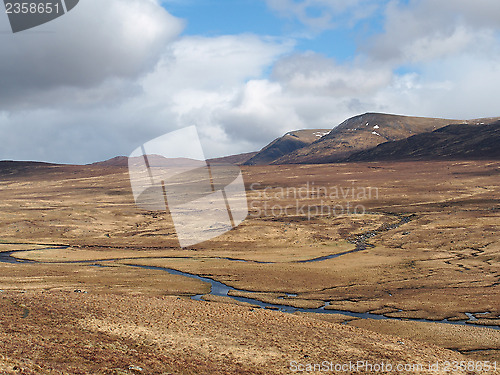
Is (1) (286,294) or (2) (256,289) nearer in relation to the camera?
(1) (286,294)

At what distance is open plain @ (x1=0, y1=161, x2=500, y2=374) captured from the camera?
25.4m

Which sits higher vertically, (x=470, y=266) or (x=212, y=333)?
(x=212, y=333)

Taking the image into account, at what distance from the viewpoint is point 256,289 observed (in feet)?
164

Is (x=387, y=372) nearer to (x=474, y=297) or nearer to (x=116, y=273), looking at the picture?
(x=474, y=297)

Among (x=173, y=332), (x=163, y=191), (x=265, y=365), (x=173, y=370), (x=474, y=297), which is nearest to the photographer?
(x=173, y=370)

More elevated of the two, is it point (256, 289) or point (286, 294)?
point (256, 289)

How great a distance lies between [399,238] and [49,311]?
65988mm

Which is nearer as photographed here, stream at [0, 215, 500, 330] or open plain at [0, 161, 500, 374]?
open plain at [0, 161, 500, 374]

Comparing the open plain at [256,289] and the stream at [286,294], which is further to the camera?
the stream at [286,294]

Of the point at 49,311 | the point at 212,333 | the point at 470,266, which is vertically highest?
the point at 49,311

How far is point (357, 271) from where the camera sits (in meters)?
58.1

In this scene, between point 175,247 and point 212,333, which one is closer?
point 212,333

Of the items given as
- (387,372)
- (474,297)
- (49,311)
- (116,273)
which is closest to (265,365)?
(387,372)

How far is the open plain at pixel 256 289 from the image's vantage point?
2544 cm
